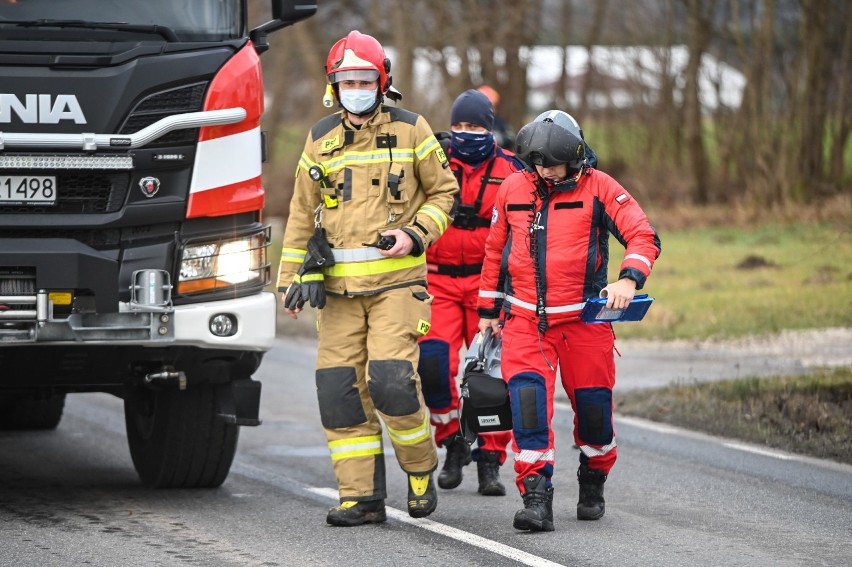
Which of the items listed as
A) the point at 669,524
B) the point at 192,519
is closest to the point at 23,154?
the point at 192,519

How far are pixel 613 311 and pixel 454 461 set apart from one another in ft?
5.73

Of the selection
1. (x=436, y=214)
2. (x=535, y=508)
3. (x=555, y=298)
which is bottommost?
(x=535, y=508)

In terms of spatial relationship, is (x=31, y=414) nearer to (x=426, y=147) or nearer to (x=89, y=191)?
(x=89, y=191)

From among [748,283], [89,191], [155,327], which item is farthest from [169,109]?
[748,283]

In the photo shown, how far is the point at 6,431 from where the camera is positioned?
9938 mm

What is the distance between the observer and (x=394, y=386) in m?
6.77

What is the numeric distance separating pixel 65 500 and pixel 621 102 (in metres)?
22.7

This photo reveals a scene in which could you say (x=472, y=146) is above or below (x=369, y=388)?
above

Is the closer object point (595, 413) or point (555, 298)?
point (555, 298)

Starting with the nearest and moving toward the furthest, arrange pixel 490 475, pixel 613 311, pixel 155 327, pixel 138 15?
pixel 613 311
pixel 155 327
pixel 138 15
pixel 490 475

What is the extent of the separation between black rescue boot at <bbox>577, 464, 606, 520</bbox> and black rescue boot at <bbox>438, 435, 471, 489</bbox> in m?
0.98

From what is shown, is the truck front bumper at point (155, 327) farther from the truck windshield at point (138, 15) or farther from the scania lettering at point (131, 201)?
the truck windshield at point (138, 15)

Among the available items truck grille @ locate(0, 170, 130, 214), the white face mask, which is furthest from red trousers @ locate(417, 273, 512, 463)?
truck grille @ locate(0, 170, 130, 214)

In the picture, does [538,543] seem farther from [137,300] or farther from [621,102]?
[621,102]
